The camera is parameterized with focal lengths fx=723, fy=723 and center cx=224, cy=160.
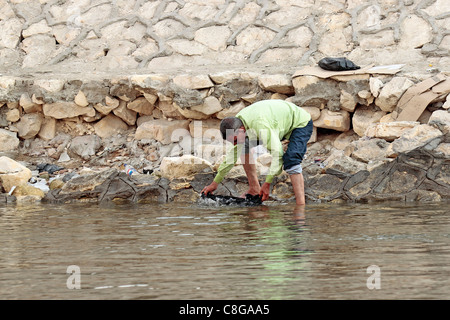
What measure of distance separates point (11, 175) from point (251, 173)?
3601mm

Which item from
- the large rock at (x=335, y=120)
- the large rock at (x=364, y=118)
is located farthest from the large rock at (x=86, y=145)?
the large rock at (x=364, y=118)

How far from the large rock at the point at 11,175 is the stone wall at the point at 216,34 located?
3678mm

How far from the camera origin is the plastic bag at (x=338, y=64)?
1134 cm

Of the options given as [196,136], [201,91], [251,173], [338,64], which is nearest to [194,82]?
[201,91]

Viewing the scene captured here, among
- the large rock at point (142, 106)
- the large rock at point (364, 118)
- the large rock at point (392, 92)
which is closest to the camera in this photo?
the large rock at point (392, 92)

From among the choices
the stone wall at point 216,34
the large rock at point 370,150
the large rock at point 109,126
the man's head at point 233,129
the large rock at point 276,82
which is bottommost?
the large rock at point 370,150

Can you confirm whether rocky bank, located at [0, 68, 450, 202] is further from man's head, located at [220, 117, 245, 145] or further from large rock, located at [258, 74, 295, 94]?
man's head, located at [220, 117, 245, 145]

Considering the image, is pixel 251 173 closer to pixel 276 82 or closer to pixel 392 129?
pixel 392 129

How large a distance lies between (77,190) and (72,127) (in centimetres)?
364

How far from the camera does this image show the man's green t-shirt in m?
7.57

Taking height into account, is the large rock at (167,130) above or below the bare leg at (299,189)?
above

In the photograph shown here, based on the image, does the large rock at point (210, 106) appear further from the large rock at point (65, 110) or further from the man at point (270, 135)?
the man at point (270, 135)

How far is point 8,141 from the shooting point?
12.8 meters
